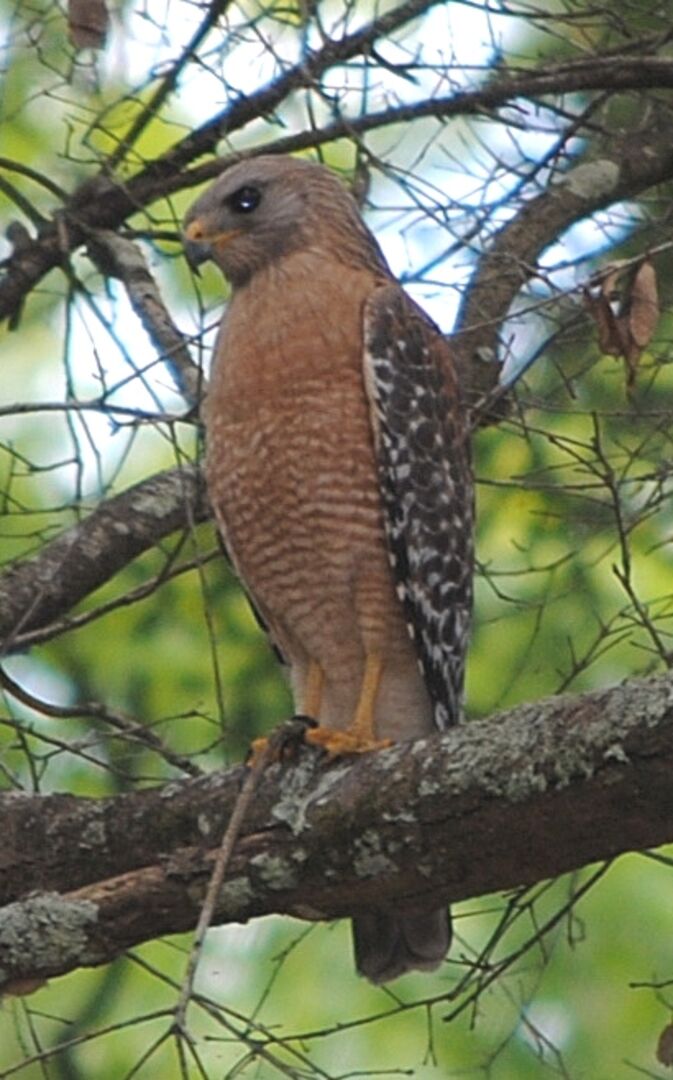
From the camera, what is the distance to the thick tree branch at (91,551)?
458cm

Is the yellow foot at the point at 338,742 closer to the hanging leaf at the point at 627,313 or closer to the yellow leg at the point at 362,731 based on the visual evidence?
the yellow leg at the point at 362,731

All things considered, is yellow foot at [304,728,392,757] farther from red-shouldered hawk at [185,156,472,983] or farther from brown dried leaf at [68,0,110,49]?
brown dried leaf at [68,0,110,49]

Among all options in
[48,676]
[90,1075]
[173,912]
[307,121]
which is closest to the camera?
[173,912]

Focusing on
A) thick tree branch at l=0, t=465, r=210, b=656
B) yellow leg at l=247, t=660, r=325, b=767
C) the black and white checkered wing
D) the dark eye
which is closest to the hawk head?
the dark eye

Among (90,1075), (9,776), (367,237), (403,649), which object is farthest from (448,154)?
(90,1075)

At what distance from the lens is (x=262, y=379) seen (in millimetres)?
4711

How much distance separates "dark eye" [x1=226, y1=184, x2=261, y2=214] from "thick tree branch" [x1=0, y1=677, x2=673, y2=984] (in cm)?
161

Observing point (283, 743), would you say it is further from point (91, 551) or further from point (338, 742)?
point (91, 551)

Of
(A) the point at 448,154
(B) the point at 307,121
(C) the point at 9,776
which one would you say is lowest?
(C) the point at 9,776

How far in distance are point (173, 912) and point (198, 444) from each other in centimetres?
174

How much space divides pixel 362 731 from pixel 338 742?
1.09 ft

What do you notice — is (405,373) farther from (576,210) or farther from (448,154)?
(576,210)

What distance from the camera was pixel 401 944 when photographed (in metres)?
4.31

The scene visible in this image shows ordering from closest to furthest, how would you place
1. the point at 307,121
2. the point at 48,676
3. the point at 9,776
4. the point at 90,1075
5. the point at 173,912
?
the point at 173,912 < the point at 9,776 < the point at 307,121 < the point at 90,1075 < the point at 48,676
